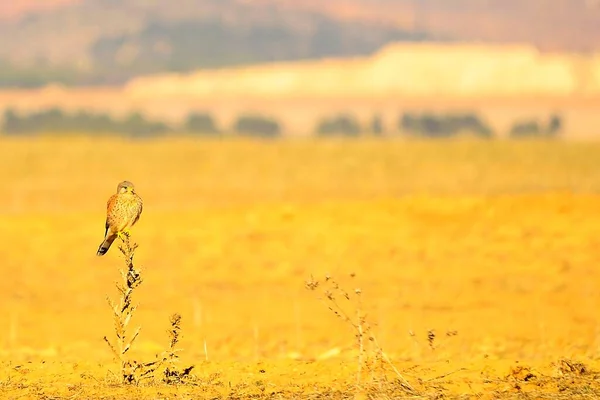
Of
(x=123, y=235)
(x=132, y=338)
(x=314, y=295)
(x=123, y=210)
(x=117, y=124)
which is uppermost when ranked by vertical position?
(x=117, y=124)

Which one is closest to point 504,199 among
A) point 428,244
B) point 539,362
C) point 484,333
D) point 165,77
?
point 428,244

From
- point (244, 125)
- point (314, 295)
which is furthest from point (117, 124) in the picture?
point (314, 295)

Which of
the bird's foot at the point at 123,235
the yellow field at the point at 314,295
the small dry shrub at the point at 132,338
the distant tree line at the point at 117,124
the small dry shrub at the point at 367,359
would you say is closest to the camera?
the small dry shrub at the point at 367,359

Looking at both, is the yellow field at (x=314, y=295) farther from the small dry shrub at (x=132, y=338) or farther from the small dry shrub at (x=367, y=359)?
the small dry shrub at (x=132, y=338)

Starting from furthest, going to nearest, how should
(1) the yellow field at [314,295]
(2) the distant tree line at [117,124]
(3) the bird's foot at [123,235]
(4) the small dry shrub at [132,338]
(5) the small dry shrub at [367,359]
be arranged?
(2) the distant tree line at [117,124]
(1) the yellow field at [314,295]
(3) the bird's foot at [123,235]
(4) the small dry shrub at [132,338]
(5) the small dry shrub at [367,359]

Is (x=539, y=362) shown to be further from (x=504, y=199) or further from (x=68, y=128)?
(x=68, y=128)

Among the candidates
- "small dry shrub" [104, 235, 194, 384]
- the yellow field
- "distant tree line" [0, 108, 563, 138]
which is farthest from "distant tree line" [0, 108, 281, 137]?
"small dry shrub" [104, 235, 194, 384]

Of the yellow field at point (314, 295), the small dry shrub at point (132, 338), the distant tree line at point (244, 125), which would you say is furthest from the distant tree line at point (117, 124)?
the small dry shrub at point (132, 338)

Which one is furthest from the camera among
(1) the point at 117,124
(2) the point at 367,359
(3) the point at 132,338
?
(1) the point at 117,124

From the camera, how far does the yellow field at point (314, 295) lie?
429 inches

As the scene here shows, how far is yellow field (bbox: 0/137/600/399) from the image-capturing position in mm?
10906

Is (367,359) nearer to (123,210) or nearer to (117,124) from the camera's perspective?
(123,210)

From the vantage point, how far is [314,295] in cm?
2205

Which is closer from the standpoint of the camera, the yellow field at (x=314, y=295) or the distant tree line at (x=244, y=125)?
the yellow field at (x=314, y=295)
